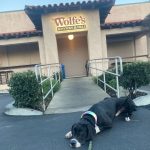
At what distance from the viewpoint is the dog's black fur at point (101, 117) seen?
4.50 m

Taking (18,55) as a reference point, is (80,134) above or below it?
below

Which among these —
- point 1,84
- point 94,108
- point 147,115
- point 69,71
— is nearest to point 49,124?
point 94,108

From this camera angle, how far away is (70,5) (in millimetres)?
13727

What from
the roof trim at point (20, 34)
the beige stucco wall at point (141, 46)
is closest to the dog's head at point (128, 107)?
the roof trim at point (20, 34)

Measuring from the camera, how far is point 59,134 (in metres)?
5.25

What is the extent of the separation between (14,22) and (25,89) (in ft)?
48.3

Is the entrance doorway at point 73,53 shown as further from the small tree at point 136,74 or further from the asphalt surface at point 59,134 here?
the asphalt surface at point 59,134

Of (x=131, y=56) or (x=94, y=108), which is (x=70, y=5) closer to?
(x=131, y=56)

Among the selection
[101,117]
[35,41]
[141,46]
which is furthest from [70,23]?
[101,117]

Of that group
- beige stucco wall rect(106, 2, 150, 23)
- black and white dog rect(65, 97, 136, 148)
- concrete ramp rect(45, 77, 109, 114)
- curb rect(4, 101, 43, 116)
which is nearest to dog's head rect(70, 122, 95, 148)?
black and white dog rect(65, 97, 136, 148)

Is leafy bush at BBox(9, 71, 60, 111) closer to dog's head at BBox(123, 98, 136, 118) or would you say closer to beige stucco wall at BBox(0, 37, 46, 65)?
dog's head at BBox(123, 98, 136, 118)

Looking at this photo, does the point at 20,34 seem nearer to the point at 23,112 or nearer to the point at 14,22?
the point at 14,22

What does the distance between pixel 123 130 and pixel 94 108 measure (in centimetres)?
63

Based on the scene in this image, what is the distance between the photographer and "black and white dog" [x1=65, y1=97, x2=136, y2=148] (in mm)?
4484
